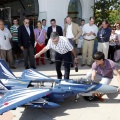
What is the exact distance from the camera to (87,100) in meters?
4.88

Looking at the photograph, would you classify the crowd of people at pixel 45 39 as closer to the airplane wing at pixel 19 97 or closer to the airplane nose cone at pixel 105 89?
the airplane nose cone at pixel 105 89

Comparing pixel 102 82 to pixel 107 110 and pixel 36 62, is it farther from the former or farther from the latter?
pixel 36 62

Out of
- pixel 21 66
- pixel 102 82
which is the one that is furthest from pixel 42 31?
pixel 102 82

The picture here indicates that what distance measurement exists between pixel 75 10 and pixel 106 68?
7578mm

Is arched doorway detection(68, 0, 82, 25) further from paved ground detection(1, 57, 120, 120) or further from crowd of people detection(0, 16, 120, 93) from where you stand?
paved ground detection(1, 57, 120, 120)

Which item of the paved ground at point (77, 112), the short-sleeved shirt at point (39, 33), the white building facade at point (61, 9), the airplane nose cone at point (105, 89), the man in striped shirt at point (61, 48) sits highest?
the white building facade at point (61, 9)

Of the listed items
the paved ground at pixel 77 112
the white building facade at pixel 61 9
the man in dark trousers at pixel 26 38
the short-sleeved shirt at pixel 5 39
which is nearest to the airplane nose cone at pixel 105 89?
the paved ground at pixel 77 112

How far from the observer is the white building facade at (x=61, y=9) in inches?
→ 391

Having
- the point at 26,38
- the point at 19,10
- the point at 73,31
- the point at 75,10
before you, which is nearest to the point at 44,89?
the point at 26,38

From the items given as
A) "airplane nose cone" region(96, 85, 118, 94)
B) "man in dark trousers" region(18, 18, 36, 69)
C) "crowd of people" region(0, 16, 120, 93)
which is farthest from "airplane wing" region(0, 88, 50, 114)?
"man in dark trousers" region(18, 18, 36, 69)

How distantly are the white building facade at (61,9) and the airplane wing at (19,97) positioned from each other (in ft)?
20.3

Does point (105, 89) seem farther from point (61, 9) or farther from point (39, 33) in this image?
point (61, 9)

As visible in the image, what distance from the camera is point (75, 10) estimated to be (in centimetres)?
1184

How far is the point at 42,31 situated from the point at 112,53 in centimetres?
278
